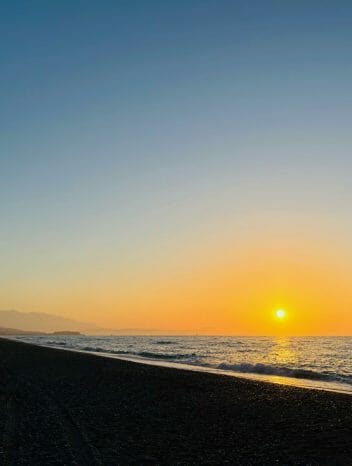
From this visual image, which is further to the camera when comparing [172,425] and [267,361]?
[267,361]

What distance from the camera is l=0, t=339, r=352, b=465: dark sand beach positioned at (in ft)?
33.0

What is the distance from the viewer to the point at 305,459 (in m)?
9.87

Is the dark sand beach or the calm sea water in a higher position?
the calm sea water

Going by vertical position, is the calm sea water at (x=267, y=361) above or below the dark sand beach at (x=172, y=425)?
above

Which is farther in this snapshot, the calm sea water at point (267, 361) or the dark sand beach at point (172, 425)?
the calm sea water at point (267, 361)

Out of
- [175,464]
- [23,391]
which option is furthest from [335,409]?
[23,391]

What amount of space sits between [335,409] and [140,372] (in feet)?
53.5

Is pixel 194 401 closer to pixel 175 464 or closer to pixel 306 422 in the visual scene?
pixel 306 422

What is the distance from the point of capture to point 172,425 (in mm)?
13344

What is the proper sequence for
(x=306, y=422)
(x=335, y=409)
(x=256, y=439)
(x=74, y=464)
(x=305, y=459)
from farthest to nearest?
(x=335, y=409), (x=306, y=422), (x=256, y=439), (x=305, y=459), (x=74, y=464)

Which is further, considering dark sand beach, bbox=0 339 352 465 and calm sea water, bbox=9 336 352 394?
calm sea water, bbox=9 336 352 394

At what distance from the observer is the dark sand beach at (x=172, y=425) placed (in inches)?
396

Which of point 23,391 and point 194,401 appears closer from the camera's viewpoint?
point 194,401

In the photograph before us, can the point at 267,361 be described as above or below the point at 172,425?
above
